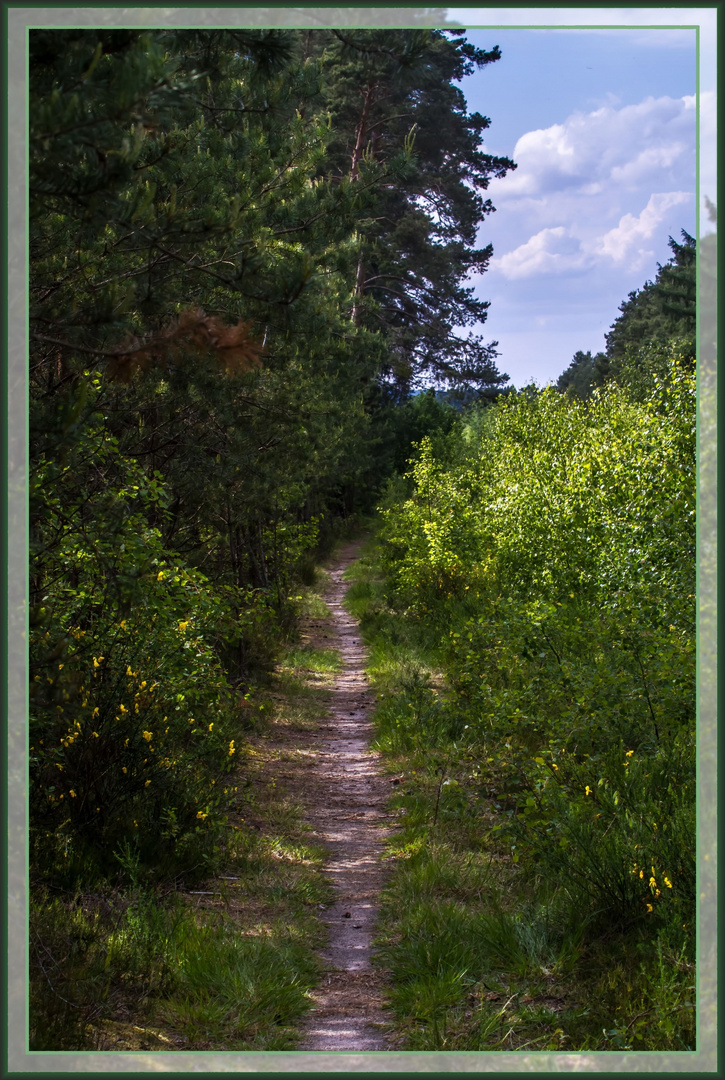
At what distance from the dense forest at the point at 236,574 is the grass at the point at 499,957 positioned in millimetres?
22

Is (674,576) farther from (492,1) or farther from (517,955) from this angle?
(492,1)

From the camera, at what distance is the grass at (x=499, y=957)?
3.06 metres

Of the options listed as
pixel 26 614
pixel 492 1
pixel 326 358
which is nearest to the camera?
pixel 26 614

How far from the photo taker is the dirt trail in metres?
3.40

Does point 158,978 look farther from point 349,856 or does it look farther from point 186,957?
point 349,856

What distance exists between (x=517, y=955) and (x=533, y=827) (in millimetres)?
933

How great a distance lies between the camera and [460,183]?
4980mm

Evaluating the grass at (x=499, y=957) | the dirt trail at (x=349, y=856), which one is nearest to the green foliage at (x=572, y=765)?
the grass at (x=499, y=957)

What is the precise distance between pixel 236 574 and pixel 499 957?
18.1ft

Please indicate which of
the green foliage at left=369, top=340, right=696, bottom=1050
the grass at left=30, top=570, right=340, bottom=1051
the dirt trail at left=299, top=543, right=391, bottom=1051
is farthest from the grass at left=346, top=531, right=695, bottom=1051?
the grass at left=30, top=570, right=340, bottom=1051

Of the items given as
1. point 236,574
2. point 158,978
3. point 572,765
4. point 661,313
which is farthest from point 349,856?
point 661,313

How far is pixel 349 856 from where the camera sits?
5512mm

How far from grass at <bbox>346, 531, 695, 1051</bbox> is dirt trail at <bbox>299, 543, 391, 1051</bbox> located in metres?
0.13

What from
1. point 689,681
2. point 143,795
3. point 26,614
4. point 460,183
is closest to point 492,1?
point 460,183
